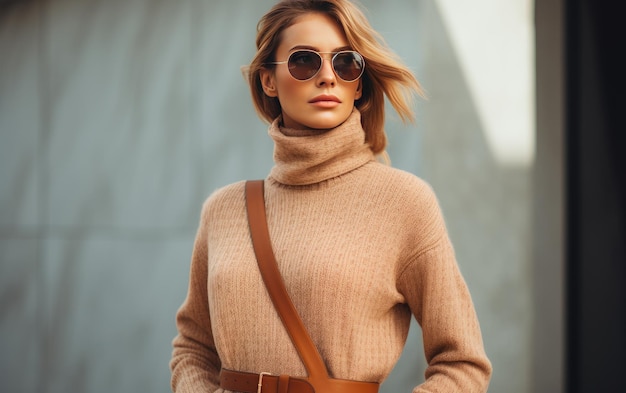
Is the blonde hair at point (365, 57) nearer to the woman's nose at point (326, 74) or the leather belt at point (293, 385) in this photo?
the woman's nose at point (326, 74)

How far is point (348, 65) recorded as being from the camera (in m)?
2.14

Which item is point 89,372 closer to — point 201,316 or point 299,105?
point 201,316

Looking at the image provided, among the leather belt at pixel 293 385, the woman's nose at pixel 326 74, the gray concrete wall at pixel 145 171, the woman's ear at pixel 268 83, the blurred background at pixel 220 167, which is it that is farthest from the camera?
the gray concrete wall at pixel 145 171

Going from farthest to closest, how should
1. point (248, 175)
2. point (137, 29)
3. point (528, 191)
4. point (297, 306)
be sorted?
point (137, 29), point (248, 175), point (528, 191), point (297, 306)

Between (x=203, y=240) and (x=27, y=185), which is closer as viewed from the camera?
(x=203, y=240)

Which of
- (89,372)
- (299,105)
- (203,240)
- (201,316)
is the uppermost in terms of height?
(299,105)

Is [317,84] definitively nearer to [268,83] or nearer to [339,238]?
[268,83]

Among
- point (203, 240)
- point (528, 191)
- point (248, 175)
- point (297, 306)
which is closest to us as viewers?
point (297, 306)

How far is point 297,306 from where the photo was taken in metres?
2.10

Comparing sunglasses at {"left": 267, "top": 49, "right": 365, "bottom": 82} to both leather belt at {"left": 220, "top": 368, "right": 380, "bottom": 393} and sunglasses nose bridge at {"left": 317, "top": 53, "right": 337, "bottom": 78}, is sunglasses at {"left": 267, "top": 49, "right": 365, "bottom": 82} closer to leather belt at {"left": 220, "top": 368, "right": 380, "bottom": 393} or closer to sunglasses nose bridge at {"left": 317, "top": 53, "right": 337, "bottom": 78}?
sunglasses nose bridge at {"left": 317, "top": 53, "right": 337, "bottom": 78}

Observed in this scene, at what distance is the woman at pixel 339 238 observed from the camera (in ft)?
6.79

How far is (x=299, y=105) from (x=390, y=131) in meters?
1.94

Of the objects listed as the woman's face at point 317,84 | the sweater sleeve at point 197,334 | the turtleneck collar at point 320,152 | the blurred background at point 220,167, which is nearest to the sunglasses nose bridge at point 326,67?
the woman's face at point 317,84

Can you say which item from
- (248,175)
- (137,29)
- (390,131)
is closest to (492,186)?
(390,131)
